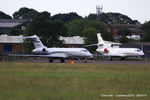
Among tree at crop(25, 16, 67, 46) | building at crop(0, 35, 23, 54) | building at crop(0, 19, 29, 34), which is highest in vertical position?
building at crop(0, 19, 29, 34)

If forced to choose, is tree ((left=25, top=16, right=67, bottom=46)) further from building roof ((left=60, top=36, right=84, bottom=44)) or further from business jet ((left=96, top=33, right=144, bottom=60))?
building roof ((left=60, top=36, right=84, bottom=44))

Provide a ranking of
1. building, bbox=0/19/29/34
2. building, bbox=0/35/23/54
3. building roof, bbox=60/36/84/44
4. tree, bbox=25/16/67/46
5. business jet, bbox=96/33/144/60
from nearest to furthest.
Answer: business jet, bbox=96/33/144/60 < tree, bbox=25/16/67/46 < building, bbox=0/35/23/54 < building roof, bbox=60/36/84/44 < building, bbox=0/19/29/34

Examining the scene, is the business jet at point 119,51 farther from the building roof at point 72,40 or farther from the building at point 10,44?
the building at point 10,44

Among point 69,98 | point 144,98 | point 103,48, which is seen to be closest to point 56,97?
point 69,98

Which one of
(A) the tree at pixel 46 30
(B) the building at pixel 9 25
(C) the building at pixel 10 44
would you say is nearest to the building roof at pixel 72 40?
(C) the building at pixel 10 44

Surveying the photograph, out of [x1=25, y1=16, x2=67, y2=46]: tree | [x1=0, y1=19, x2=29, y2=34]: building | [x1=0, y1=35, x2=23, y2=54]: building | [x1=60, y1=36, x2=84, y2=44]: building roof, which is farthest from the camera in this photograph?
[x1=0, y1=19, x2=29, y2=34]: building

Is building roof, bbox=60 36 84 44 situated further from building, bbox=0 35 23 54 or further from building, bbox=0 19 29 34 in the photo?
building, bbox=0 19 29 34

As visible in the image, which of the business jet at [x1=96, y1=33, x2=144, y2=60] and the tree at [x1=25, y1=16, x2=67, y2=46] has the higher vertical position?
the tree at [x1=25, y1=16, x2=67, y2=46]

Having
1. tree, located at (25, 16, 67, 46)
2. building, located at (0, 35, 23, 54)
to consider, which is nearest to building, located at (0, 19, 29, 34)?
building, located at (0, 35, 23, 54)

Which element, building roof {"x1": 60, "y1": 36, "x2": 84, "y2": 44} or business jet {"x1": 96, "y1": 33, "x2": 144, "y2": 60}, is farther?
building roof {"x1": 60, "y1": 36, "x2": 84, "y2": 44}

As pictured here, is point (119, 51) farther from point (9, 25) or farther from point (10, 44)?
point (9, 25)

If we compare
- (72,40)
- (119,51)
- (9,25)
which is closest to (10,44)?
(72,40)

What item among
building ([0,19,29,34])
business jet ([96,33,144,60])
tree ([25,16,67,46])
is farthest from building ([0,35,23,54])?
building ([0,19,29,34])

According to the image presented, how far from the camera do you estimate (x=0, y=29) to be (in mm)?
134875
